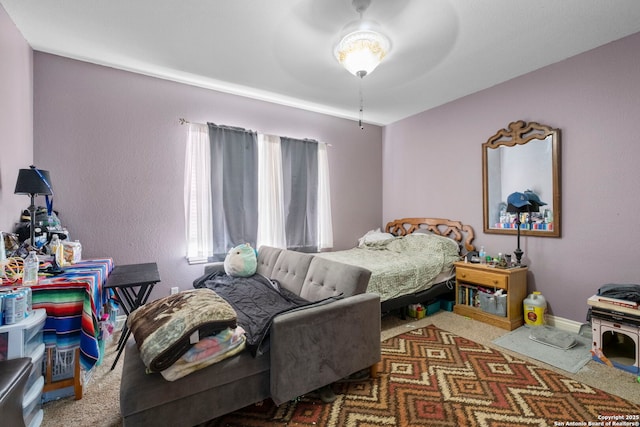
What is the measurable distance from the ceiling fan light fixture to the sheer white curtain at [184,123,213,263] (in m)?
1.96

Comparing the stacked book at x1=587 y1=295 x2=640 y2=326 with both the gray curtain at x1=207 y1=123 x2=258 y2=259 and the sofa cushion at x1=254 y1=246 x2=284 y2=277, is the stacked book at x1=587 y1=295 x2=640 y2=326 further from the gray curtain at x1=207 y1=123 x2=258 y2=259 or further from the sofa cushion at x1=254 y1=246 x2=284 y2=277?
the gray curtain at x1=207 y1=123 x2=258 y2=259

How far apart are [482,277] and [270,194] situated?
273 centimetres

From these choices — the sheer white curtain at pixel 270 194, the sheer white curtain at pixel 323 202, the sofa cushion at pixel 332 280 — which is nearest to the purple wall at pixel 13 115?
the sheer white curtain at pixel 270 194

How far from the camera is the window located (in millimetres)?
3359

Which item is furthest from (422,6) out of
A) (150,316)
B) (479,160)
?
(150,316)

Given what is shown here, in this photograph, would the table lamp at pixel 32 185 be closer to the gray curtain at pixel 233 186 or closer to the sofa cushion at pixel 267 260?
the gray curtain at pixel 233 186

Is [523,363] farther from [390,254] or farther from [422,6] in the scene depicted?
[422,6]

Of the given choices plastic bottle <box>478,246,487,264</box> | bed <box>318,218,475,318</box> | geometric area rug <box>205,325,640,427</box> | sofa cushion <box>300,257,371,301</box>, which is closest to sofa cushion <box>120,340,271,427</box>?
geometric area rug <box>205,325,640,427</box>

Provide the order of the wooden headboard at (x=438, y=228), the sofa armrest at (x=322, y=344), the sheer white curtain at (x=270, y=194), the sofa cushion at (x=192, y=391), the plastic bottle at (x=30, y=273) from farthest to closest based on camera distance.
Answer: the sheer white curtain at (x=270, y=194)
the wooden headboard at (x=438, y=228)
the plastic bottle at (x=30, y=273)
the sofa armrest at (x=322, y=344)
the sofa cushion at (x=192, y=391)

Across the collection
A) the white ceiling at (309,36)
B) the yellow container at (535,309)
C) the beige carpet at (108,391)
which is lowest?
the beige carpet at (108,391)

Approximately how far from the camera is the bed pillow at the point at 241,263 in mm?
2926

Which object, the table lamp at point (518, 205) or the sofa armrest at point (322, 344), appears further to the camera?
the table lamp at point (518, 205)

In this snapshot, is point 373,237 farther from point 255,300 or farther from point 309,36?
point 309,36

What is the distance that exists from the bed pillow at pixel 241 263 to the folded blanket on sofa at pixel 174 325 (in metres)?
1.27
